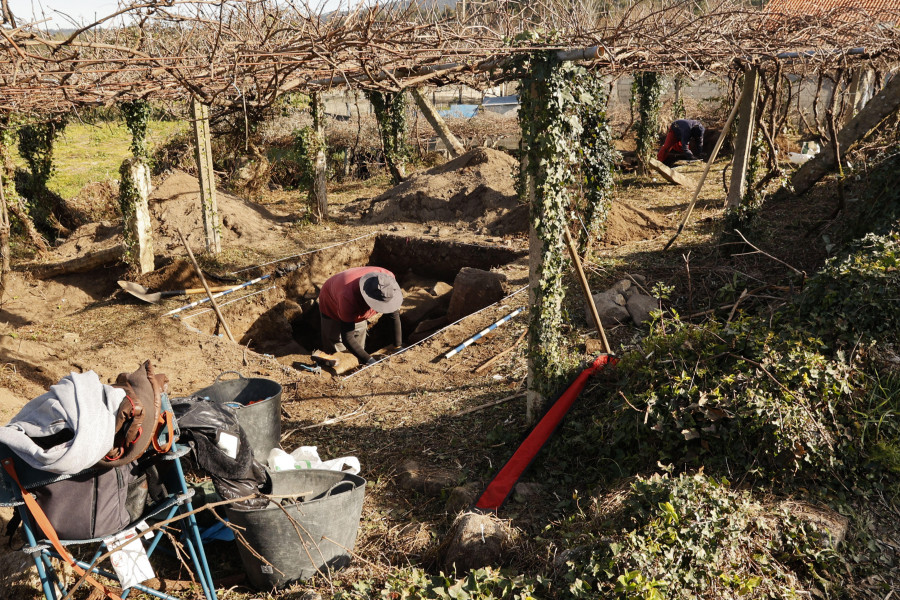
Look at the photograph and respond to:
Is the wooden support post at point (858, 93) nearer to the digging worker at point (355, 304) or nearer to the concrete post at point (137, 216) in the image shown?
the digging worker at point (355, 304)

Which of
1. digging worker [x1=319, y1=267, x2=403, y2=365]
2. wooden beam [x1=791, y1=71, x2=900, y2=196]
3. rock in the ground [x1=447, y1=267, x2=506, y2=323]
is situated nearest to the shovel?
digging worker [x1=319, y1=267, x2=403, y2=365]

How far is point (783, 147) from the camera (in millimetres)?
13492

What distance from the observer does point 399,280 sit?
10820 millimetres

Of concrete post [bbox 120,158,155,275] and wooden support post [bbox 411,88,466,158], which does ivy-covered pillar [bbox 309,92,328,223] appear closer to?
wooden support post [bbox 411,88,466,158]

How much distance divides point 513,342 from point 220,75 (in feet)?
12.6

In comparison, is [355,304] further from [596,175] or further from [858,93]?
[858,93]

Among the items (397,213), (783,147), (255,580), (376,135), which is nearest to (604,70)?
(255,580)

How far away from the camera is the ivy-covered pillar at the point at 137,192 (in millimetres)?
9125

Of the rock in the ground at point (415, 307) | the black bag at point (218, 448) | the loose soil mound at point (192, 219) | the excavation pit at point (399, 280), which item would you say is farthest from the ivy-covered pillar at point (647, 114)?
the black bag at point (218, 448)

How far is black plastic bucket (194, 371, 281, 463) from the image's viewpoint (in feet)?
15.5

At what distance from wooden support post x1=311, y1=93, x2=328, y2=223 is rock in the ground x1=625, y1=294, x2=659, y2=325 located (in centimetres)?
754

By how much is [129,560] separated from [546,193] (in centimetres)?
345

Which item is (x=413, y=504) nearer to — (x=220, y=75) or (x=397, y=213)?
(x=220, y=75)

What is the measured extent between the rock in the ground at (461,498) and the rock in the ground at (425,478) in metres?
0.19
